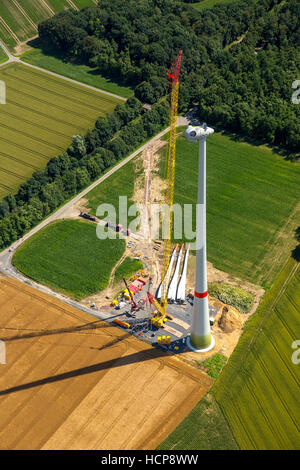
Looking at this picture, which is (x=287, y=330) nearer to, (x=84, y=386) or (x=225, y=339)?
(x=225, y=339)

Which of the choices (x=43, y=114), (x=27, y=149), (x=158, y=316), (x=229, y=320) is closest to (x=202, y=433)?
(x=229, y=320)

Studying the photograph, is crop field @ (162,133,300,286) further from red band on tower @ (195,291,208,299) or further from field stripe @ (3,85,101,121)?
field stripe @ (3,85,101,121)

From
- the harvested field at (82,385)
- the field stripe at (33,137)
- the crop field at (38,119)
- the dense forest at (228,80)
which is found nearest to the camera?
the harvested field at (82,385)

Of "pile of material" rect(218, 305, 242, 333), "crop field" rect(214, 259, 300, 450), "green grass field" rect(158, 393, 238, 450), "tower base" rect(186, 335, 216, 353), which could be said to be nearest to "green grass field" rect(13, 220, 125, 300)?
"tower base" rect(186, 335, 216, 353)

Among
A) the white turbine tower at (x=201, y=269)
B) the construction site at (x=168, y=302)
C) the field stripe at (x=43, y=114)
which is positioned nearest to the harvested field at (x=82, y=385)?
the construction site at (x=168, y=302)

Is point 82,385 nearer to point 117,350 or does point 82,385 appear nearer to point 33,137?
point 117,350

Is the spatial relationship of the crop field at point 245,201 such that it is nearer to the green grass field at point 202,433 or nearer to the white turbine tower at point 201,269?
the white turbine tower at point 201,269
